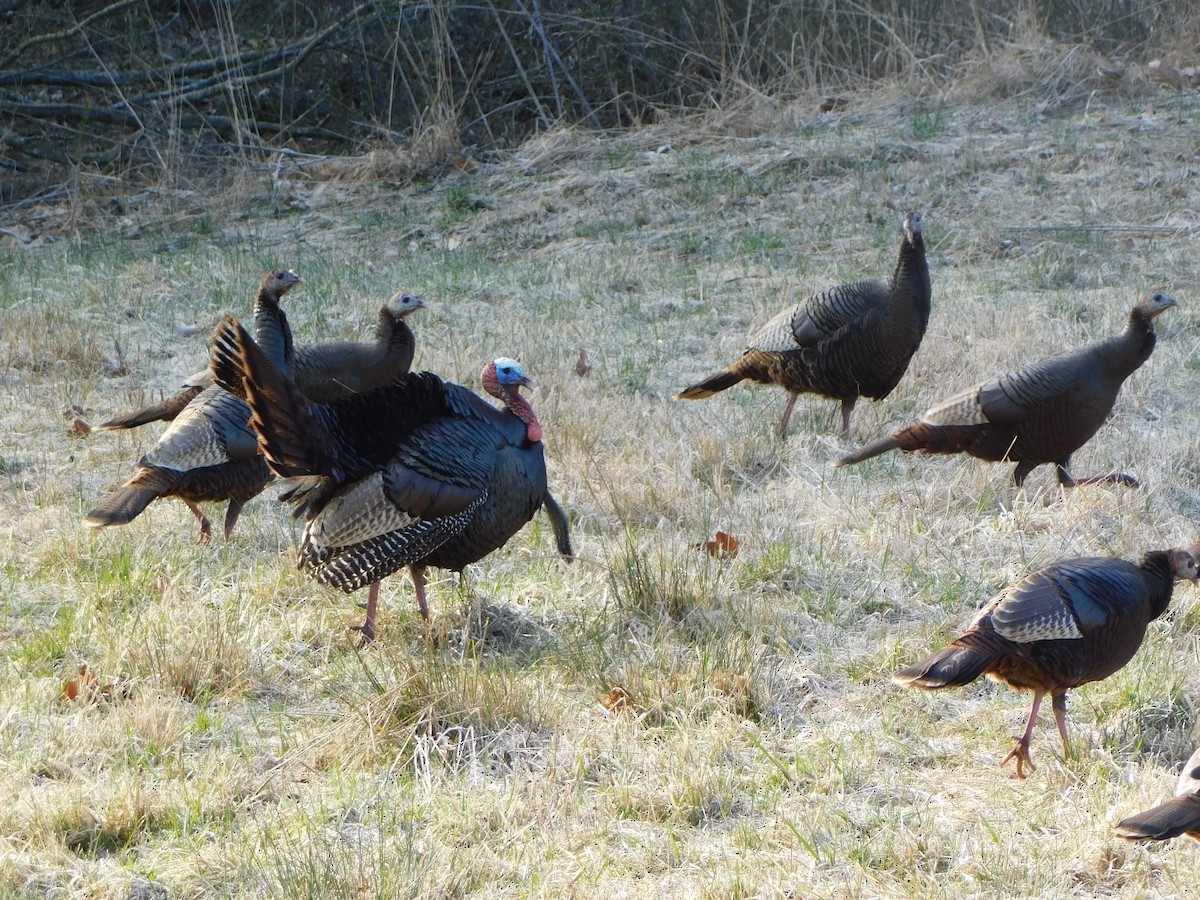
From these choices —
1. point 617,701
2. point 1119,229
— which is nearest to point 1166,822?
point 617,701

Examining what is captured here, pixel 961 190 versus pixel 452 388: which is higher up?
pixel 452 388

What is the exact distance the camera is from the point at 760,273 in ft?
30.2

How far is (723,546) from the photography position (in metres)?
4.92

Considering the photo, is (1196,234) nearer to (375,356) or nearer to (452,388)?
(375,356)

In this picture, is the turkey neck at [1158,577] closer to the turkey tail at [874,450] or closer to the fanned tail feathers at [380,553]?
the turkey tail at [874,450]

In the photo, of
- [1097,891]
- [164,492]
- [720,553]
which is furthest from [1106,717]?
[164,492]

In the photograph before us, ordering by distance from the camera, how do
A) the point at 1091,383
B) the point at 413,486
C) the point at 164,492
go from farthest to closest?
the point at 1091,383
the point at 164,492
the point at 413,486

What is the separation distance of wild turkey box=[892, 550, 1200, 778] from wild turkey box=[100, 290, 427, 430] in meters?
3.25

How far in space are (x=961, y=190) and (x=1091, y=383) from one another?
5490mm

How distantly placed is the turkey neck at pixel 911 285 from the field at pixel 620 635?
56 cm

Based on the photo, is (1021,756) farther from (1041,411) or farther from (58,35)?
(58,35)

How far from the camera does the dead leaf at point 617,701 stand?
3.84 m

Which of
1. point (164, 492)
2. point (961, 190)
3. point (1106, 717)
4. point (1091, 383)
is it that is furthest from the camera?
point (961, 190)

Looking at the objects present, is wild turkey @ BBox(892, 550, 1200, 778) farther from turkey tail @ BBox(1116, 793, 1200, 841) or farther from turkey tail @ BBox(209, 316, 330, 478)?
turkey tail @ BBox(209, 316, 330, 478)
